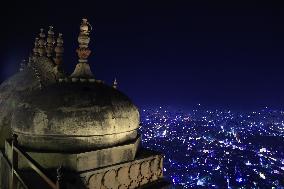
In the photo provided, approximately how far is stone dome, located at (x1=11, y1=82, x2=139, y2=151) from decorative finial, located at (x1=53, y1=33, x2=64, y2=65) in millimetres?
3503

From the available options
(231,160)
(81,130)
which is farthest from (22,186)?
(231,160)

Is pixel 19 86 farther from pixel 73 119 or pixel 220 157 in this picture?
pixel 220 157

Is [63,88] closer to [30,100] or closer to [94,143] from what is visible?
[30,100]

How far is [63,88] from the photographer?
682cm

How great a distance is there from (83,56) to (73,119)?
74.7 inches

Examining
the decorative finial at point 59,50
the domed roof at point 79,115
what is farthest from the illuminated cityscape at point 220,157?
the domed roof at point 79,115

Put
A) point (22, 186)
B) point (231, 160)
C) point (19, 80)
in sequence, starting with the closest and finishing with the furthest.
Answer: point (22, 186), point (19, 80), point (231, 160)

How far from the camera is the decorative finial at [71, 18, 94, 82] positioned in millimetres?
7352

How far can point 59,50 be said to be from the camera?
10.3 metres

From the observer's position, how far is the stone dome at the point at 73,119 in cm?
632

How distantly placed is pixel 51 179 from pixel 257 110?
193307 mm

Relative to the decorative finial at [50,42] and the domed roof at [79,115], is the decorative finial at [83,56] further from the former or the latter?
the decorative finial at [50,42]

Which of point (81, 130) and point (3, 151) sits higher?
point (81, 130)

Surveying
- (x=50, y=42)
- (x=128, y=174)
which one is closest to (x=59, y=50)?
(x=50, y=42)
